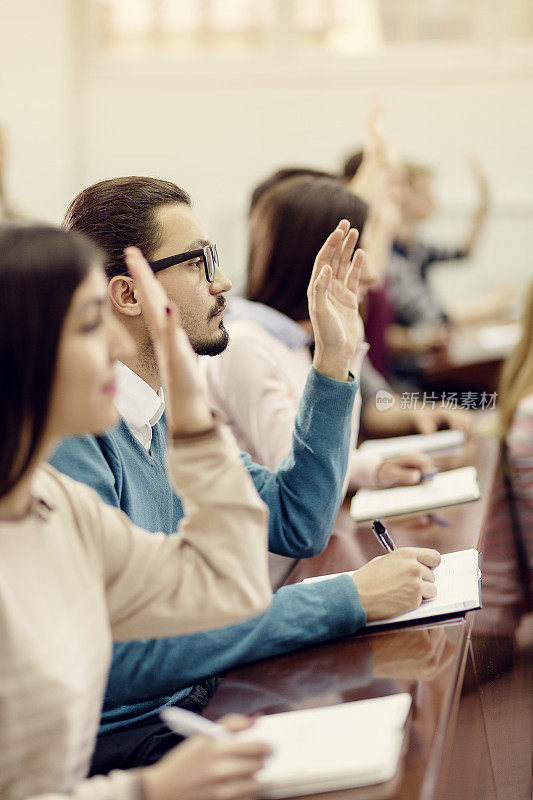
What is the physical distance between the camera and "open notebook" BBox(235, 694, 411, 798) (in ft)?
2.75

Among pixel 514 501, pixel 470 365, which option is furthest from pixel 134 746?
pixel 470 365

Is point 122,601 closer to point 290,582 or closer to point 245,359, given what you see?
point 290,582

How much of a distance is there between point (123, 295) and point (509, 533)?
132 centimetres

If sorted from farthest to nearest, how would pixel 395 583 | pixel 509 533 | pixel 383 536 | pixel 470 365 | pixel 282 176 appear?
1. pixel 470 365
2. pixel 509 533
3. pixel 282 176
4. pixel 383 536
5. pixel 395 583

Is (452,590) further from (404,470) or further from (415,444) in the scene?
(415,444)

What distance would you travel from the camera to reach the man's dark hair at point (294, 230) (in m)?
1.94

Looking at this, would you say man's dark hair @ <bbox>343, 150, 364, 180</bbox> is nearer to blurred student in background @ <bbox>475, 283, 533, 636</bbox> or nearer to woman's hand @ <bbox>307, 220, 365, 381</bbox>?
blurred student in background @ <bbox>475, 283, 533, 636</bbox>

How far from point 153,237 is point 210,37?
479 centimetres

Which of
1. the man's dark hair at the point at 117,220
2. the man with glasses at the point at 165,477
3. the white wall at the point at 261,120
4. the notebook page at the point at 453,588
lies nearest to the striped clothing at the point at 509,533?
the notebook page at the point at 453,588

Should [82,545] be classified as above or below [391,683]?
above

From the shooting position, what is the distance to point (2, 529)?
81 centimetres

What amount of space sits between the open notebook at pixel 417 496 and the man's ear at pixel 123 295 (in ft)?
2.02

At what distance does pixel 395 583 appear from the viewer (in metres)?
1.21

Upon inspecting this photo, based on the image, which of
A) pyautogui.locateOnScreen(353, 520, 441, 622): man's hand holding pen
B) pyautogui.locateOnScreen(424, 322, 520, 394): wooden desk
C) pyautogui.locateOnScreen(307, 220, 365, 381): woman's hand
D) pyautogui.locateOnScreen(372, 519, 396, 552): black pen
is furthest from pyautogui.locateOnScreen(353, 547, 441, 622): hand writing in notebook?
pyautogui.locateOnScreen(424, 322, 520, 394): wooden desk
